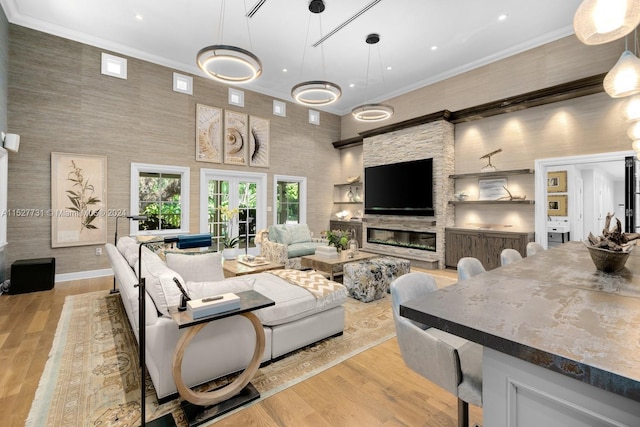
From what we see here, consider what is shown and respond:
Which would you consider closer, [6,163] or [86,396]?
[86,396]

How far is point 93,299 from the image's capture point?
412 centimetres

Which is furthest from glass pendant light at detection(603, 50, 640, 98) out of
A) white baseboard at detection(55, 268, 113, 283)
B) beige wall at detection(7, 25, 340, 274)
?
white baseboard at detection(55, 268, 113, 283)

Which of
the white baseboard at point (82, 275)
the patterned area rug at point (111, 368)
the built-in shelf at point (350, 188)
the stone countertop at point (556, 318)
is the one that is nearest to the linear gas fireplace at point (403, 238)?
the built-in shelf at point (350, 188)

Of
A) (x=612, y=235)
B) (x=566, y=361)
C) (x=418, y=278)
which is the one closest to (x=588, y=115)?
(x=612, y=235)

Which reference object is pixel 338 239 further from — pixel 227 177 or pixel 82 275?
pixel 82 275

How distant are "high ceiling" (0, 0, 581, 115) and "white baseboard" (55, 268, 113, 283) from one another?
4.12m

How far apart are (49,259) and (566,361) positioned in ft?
20.8

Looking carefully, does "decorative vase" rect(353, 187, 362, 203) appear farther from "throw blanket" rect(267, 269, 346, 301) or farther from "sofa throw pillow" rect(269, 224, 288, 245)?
"throw blanket" rect(267, 269, 346, 301)

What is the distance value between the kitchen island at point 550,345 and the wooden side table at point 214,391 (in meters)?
1.15

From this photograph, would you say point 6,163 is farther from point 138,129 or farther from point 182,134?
point 182,134

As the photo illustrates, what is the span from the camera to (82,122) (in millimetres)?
5203

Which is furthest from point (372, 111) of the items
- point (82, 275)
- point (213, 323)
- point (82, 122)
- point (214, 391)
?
point (82, 275)

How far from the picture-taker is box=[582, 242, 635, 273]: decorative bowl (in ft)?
5.38

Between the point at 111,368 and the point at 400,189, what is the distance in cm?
617
